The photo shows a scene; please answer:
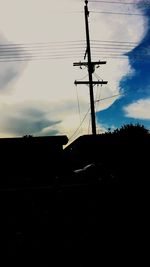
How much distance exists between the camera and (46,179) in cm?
1462

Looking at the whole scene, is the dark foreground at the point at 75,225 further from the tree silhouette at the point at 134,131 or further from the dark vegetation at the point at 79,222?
the tree silhouette at the point at 134,131

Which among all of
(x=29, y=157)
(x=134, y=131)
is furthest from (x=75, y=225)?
(x=134, y=131)

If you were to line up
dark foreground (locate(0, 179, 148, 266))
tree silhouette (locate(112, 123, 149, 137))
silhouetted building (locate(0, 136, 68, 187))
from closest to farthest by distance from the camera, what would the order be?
dark foreground (locate(0, 179, 148, 266)) < silhouetted building (locate(0, 136, 68, 187)) < tree silhouette (locate(112, 123, 149, 137))

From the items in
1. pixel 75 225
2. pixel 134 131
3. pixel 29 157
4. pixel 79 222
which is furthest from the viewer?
pixel 134 131

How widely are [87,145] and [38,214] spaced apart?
15962 mm

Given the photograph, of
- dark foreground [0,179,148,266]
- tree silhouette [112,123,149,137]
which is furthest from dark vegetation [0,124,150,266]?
tree silhouette [112,123,149,137]

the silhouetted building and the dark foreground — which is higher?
the silhouetted building

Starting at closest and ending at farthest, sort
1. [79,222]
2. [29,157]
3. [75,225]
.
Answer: [75,225] → [79,222] → [29,157]

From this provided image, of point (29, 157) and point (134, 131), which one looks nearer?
point (29, 157)

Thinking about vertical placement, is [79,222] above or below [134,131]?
below

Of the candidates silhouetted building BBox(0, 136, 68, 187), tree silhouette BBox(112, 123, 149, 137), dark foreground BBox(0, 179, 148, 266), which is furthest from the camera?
tree silhouette BBox(112, 123, 149, 137)

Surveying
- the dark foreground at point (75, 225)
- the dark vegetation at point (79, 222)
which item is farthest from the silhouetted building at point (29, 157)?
the dark foreground at point (75, 225)

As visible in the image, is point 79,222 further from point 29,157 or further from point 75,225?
point 29,157

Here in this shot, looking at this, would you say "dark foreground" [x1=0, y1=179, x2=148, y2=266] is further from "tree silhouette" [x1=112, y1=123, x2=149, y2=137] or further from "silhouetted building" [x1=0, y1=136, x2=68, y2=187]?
"tree silhouette" [x1=112, y1=123, x2=149, y2=137]
